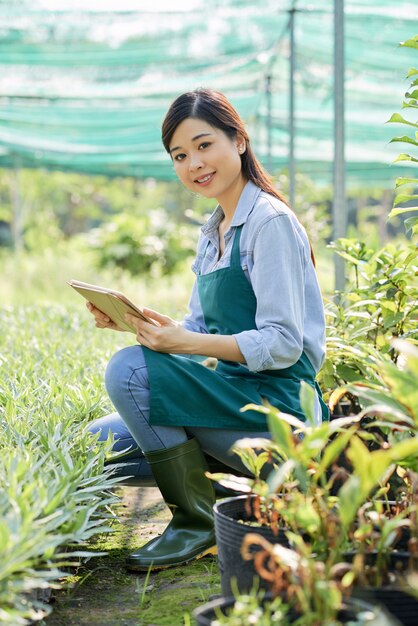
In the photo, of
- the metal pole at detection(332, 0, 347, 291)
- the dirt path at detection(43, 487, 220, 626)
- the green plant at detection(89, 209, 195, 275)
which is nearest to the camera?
the dirt path at detection(43, 487, 220, 626)

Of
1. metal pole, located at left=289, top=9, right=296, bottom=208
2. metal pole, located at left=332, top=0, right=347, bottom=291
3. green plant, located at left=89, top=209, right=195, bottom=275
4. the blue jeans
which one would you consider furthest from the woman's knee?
green plant, located at left=89, top=209, right=195, bottom=275

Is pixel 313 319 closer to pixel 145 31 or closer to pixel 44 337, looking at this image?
pixel 44 337

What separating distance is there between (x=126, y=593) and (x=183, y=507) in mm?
273

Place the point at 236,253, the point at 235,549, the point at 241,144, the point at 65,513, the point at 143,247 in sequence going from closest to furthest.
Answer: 1. the point at 235,549
2. the point at 65,513
3. the point at 236,253
4. the point at 241,144
5. the point at 143,247

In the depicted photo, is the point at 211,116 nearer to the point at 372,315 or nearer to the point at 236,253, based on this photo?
the point at 236,253

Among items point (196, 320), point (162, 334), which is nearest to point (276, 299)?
point (162, 334)

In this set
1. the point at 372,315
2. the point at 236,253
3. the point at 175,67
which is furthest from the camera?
the point at 175,67

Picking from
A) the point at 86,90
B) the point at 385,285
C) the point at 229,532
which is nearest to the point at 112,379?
the point at 229,532

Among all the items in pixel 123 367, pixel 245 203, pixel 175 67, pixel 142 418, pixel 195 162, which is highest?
pixel 175 67

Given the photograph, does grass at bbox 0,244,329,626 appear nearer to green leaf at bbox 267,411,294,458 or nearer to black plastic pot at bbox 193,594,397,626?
black plastic pot at bbox 193,594,397,626

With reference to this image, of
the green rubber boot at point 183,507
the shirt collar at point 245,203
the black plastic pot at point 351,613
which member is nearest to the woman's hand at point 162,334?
the green rubber boot at point 183,507

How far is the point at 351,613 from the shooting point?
126 cm

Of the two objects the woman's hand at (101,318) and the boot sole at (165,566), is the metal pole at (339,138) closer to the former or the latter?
the woman's hand at (101,318)

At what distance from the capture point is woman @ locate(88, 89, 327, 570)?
223 centimetres
